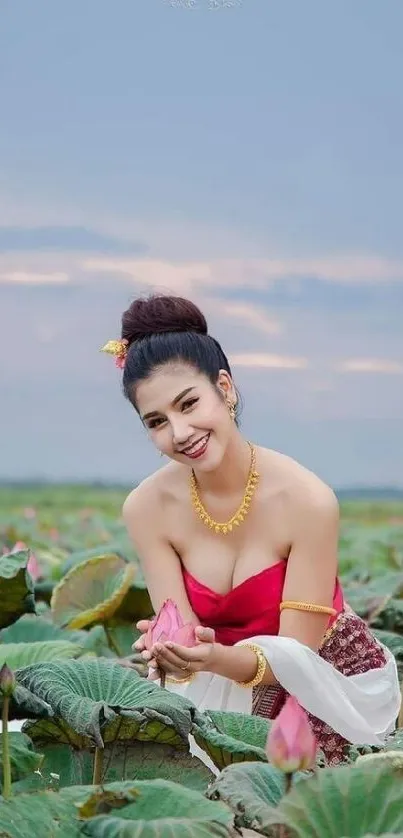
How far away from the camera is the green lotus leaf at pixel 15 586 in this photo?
176 cm

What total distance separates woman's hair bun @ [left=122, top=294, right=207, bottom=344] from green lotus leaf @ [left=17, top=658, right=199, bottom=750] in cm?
57

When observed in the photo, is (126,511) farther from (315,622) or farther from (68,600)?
(68,600)

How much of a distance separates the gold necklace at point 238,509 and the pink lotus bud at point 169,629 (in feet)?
1.34

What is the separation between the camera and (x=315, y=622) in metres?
2.12

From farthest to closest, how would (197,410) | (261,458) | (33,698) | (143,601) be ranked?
(143,601) → (261,458) → (197,410) → (33,698)

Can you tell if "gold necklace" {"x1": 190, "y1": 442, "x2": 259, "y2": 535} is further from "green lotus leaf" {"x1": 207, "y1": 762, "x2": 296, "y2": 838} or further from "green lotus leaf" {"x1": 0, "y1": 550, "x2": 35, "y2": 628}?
"green lotus leaf" {"x1": 207, "y1": 762, "x2": 296, "y2": 838}

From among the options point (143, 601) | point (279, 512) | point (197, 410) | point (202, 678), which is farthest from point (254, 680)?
point (143, 601)

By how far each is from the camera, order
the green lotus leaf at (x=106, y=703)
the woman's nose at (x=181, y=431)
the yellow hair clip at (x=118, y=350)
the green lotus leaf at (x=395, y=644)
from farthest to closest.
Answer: the green lotus leaf at (x=395, y=644), the yellow hair clip at (x=118, y=350), the woman's nose at (x=181, y=431), the green lotus leaf at (x=106, y=703)

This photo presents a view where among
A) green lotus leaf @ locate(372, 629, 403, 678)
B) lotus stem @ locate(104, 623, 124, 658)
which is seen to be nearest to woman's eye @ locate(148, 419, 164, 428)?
green lotus leaf @ locate(372, 629, 403, 678)

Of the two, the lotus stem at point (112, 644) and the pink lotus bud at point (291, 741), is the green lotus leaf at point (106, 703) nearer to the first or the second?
the pink lotus bud at point (291, 741)

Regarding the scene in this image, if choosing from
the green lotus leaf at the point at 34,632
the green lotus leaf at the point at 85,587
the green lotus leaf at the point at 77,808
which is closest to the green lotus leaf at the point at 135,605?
the green lotus leaf at the point at 85,587

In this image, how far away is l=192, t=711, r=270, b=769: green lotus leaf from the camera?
61.1 inches

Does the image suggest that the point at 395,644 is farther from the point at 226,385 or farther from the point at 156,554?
the point at 226,385

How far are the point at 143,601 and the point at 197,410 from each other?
61.6 inches
